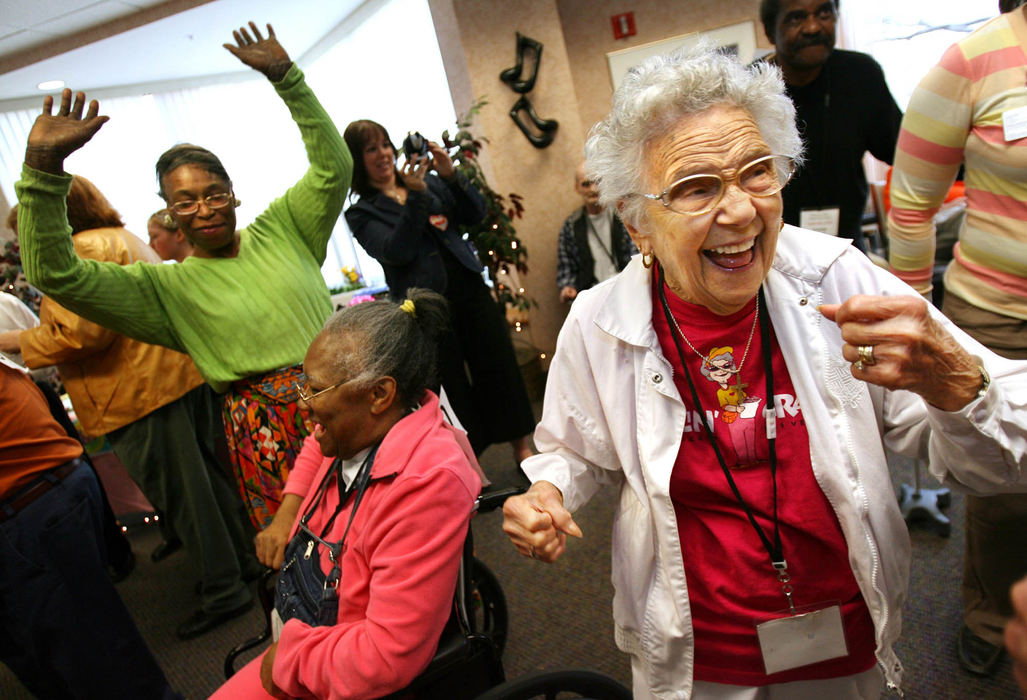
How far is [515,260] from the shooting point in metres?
Answer: 3.82

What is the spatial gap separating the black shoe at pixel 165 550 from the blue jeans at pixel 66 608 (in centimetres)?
184

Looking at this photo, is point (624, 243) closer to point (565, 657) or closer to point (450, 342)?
point (450, 342)

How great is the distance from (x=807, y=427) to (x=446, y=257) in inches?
86.5

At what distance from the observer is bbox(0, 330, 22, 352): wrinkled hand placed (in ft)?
7.86

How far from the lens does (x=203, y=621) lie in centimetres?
267

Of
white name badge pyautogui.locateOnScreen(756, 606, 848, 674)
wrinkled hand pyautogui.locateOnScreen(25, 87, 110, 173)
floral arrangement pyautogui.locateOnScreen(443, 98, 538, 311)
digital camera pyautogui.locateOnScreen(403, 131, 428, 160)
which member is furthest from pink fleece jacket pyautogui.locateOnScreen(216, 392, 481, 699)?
floral arrangement pyautogui.locateOnScreen(443, 98, 538, 311)

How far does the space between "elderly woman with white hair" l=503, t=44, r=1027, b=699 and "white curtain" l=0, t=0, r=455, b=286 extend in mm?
4110

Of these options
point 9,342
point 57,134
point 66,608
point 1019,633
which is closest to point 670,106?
point 1019,633

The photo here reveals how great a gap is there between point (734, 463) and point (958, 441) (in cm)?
32

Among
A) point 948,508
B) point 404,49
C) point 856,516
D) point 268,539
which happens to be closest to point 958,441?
point 856,516

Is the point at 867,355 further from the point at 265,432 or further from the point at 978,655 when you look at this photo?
the point at 265,432

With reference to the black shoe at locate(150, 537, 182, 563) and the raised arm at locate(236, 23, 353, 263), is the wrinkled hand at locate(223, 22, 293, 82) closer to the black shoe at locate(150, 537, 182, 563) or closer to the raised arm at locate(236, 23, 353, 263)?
the raised arm at locate(236, 23, 353, 263)

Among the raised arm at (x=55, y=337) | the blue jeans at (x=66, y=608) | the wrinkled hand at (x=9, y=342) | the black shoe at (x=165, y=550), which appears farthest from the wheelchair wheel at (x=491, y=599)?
the black shoe at (x=165, y=550)

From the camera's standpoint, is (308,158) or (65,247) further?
(308,158)
